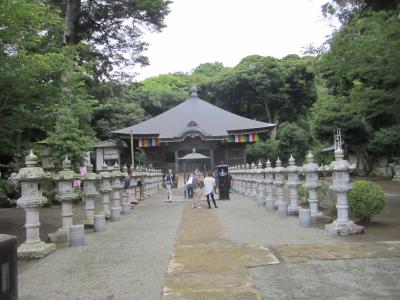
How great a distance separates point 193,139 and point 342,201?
30.3 m

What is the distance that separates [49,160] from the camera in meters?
20.1

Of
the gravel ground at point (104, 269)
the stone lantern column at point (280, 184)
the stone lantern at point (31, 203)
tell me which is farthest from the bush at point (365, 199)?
the stone lantern at point (31, 203)

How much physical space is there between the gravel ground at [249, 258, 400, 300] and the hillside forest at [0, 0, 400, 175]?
6607 mm

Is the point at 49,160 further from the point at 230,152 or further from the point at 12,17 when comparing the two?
the point at 230,152

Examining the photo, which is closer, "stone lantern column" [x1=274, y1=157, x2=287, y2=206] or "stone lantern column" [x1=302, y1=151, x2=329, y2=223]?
"stone lantern column" [x1=302, y1=151, x2=329, y2=223]

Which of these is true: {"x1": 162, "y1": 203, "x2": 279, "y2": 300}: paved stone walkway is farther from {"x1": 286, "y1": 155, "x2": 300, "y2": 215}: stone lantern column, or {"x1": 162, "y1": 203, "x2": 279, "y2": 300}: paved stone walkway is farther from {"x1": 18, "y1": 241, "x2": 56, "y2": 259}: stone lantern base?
{"x1": 286, "y1": 155, "x2": 300, "y2": 215}: stone lantern column

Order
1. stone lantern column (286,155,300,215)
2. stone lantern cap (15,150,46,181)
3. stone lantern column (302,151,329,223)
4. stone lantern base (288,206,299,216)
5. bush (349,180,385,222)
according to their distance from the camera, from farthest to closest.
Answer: stone lantern base (288,206,299,216)
stone lantern column (286,155,300,215)
stone lantern column (302,151,329,223)
bush (349,180,385,222)
stone lantern cap (15,150,46,181)

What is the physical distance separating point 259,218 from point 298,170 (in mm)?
1787

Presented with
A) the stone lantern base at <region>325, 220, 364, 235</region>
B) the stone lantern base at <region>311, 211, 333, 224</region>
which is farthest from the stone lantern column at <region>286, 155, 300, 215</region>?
the stone lantern base at <region>325, 220, 364, 235</region>

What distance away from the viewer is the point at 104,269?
6617 mm

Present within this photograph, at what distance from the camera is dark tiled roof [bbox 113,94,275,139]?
4031cm

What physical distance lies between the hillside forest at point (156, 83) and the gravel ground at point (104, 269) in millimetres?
3771

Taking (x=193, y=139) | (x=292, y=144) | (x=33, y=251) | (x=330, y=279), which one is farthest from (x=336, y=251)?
(x=292, y=144)

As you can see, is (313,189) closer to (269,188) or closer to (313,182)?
(313,182)
